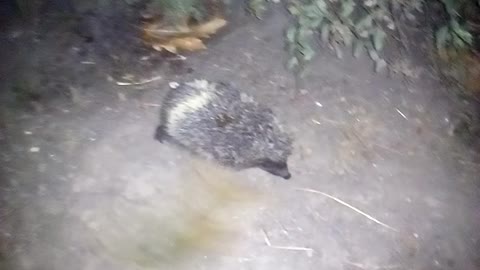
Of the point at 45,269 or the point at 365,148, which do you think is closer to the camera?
the point at 45,269

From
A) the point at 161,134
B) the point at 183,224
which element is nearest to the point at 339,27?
the point at 161,134

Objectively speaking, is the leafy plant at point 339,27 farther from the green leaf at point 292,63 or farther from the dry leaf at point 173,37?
the dry leaf at point 173,37

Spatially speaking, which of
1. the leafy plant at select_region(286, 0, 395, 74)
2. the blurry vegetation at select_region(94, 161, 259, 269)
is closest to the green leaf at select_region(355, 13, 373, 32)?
the leafy plant at select_region(286, 0, 395, 74)

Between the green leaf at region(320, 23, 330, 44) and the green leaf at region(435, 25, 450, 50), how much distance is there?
0.96 ft

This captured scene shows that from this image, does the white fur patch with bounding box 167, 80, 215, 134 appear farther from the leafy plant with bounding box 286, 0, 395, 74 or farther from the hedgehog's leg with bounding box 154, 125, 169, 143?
the leafy plant with bounding box 286, 0, 395, 74

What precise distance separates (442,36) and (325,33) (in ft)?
1.02

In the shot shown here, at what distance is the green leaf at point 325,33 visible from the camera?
1.88 metres

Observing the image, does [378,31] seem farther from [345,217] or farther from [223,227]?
[223,227]

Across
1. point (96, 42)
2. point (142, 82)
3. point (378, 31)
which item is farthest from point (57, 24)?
point (378, 31)

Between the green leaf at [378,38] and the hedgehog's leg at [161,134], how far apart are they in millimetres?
608

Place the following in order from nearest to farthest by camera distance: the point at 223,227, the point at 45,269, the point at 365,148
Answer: the point at 45,269, the point at 223,227, the point at 365,148

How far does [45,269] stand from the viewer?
5.08 ft

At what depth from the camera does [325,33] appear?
1883mm

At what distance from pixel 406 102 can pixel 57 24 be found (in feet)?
3.09
